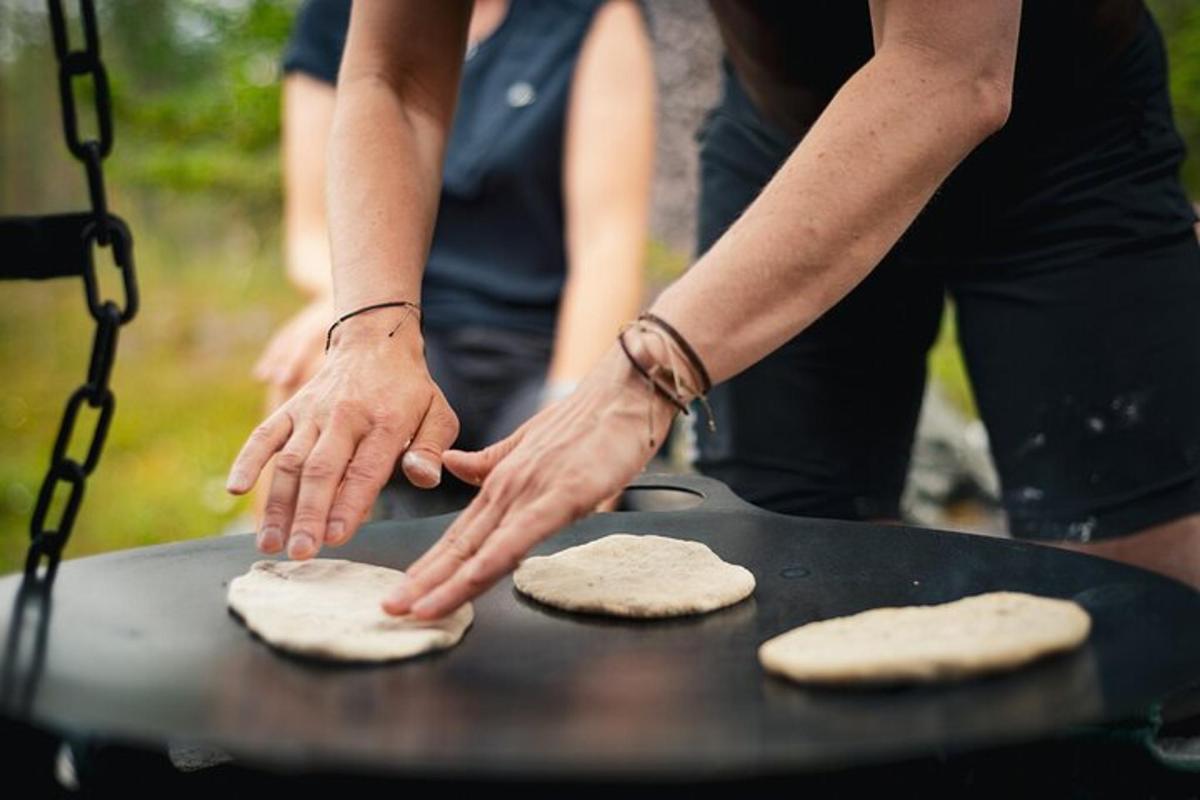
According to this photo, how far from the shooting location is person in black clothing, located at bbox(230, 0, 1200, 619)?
120 centimetres

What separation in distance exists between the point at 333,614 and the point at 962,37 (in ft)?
2.46

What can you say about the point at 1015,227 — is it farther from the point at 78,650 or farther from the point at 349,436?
the point at 78,650

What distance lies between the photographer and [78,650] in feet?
3.76

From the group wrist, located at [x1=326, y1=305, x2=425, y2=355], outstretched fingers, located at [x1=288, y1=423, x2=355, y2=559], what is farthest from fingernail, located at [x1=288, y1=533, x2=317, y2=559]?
wrist, located at [x1=326, y1=305, x2=425, y2=355]

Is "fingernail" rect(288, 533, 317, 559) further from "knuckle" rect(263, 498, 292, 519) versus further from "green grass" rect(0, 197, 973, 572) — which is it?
"green grass" rect(0, 197, 973, 572)

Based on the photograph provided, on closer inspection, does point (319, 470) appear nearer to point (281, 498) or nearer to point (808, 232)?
point (281, 498)

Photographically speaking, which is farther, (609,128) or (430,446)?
(609,128)

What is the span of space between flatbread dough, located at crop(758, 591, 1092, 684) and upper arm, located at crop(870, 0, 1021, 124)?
1.44ft

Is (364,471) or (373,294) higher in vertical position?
(373,294)

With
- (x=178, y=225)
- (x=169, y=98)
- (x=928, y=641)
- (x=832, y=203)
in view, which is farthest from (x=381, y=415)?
(x=178, y=225)

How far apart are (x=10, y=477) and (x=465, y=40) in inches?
154

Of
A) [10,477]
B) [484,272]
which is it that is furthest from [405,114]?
[10,477]

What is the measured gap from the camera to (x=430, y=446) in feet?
4.71

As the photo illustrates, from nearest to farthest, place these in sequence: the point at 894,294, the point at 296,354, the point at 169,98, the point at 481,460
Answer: the point at 481,460 < the point at 894,294 < the point at 296,354 < the point at 169,98
